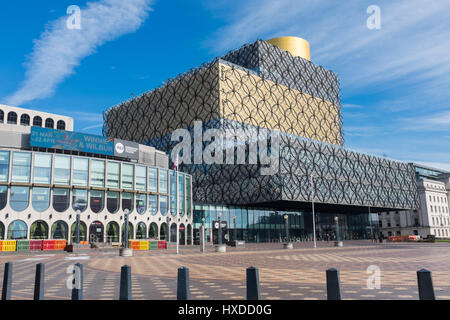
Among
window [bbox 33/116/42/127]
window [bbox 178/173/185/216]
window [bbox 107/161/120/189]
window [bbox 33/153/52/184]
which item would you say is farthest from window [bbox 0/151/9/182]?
window [bbox 33/116/42/127]

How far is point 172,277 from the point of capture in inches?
688

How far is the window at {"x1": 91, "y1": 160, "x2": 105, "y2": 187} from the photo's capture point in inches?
2474

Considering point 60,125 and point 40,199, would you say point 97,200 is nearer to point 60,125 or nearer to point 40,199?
point 40,199

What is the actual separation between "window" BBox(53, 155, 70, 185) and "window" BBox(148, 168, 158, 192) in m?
14.5

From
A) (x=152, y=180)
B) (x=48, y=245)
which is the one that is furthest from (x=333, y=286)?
(x=152, y=180)

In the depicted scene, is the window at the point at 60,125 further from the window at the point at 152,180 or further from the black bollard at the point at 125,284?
the black bollard at the point at 125,284

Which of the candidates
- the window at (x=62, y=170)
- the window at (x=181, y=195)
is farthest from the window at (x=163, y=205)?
the window at (x=62, y=170)

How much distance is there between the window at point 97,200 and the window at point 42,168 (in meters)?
7.06

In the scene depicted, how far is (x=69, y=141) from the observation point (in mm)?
65250

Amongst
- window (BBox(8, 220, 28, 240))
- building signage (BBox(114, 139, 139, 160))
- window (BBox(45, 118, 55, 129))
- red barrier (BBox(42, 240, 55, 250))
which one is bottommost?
red barrier (BBox(42, 240, 55, 250))

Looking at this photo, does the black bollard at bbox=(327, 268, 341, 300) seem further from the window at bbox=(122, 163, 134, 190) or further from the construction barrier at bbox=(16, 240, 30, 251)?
the window at bbox=(122, 163, 134, 190)
